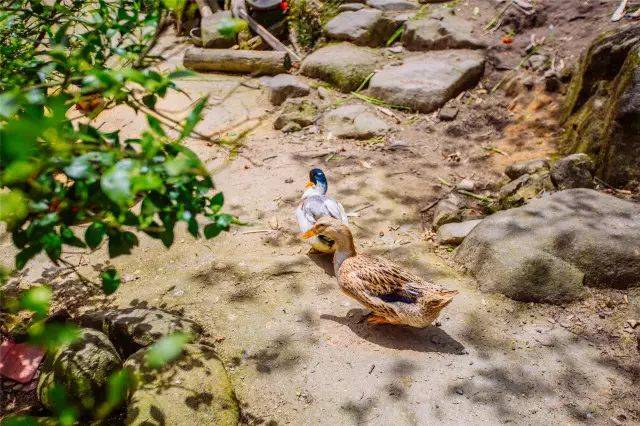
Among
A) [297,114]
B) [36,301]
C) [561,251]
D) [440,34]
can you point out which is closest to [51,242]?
[36,301]

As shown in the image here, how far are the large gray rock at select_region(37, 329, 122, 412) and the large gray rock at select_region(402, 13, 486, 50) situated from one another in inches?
297

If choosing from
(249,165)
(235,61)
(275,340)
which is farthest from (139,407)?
(235,61)

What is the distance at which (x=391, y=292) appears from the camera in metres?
3.70

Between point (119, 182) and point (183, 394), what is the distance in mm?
2406

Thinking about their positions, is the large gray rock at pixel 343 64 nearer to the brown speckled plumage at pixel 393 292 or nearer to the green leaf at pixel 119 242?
the brown speckled plumage at pixel 393 292

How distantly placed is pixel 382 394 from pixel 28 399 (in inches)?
109

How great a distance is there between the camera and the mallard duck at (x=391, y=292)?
356 cm

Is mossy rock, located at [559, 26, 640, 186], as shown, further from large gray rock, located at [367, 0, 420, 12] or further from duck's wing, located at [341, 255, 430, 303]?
large gray rock, located at [367, 0, 420, 12]

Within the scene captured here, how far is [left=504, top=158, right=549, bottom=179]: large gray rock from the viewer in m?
5.69

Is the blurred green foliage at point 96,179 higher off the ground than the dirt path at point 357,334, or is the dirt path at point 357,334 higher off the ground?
the blurred green foliage at point 96,179

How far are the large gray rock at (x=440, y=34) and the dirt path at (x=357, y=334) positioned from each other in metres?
3.49

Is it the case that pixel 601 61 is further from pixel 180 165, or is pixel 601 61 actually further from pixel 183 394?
pixel 180 165

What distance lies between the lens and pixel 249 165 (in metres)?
6.87

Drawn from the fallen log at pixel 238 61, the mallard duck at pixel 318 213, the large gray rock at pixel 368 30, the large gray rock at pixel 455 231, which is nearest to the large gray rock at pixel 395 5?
the large gray rock at pixel 368 30
